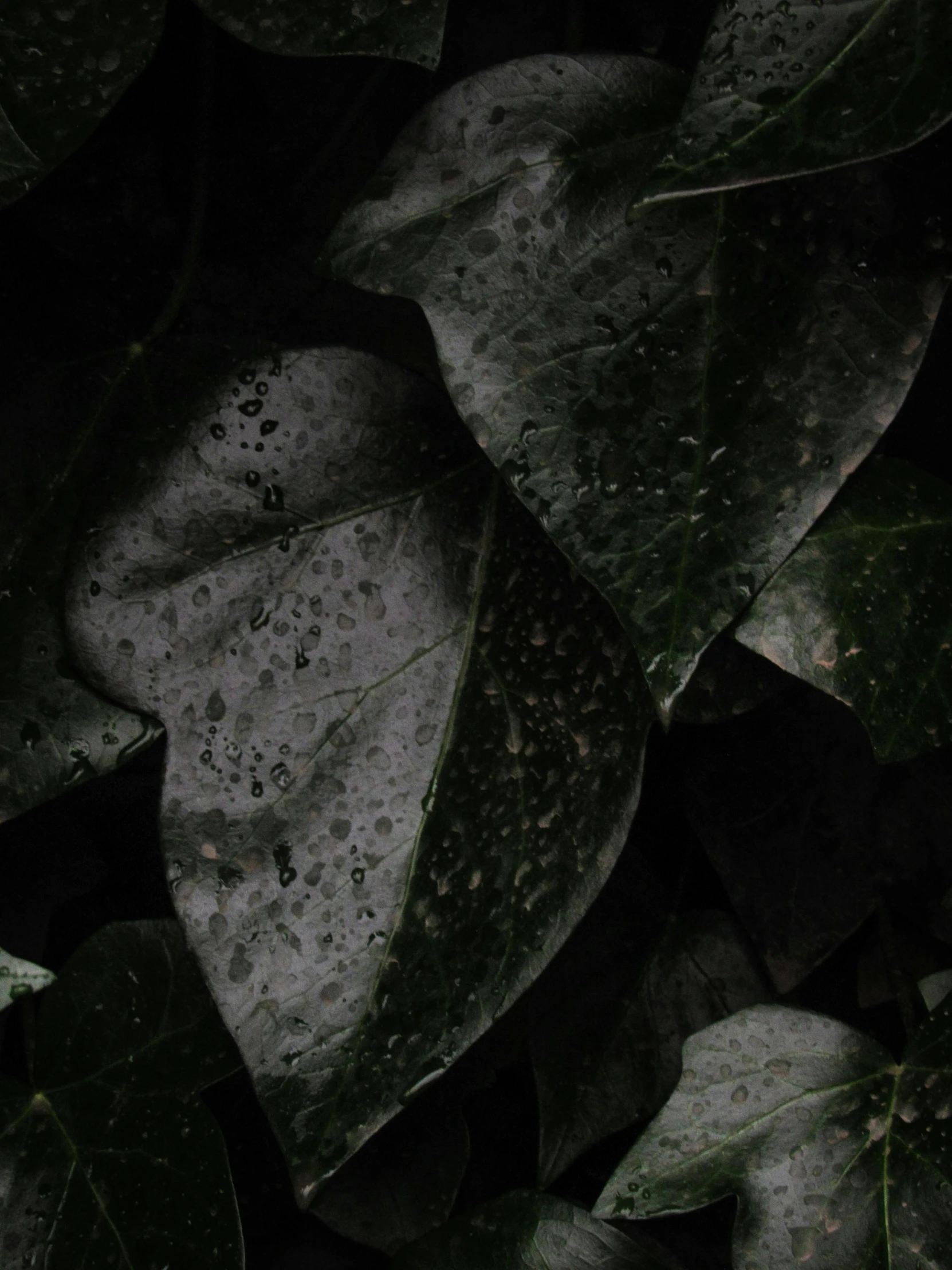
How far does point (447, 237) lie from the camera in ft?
1.58

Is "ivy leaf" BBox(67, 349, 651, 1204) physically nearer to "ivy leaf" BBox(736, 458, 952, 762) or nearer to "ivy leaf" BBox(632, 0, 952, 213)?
"ivy leaf" BBox(736, 458, 952, 762)

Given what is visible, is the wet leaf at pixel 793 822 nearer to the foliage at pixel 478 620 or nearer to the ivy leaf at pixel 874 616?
the foliage at pixel 478 620

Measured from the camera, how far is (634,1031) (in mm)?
639

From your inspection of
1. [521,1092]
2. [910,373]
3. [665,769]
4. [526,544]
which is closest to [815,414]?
[910,373]

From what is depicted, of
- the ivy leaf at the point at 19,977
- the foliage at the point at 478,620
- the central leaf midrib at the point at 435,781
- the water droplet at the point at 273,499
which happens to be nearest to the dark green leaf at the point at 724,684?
the foliage at the point at 478,620

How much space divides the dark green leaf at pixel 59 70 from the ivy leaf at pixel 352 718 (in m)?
0.12

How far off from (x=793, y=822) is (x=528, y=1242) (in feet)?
0.86

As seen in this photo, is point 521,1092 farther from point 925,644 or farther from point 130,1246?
point 925,644

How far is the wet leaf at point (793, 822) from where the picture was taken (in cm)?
62

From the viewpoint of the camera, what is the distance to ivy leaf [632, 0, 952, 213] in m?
0.41

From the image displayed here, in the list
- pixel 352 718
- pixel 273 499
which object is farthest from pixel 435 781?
pixel 273 499

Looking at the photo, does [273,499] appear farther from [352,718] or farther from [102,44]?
[102,44]

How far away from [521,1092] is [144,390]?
469 millimetres

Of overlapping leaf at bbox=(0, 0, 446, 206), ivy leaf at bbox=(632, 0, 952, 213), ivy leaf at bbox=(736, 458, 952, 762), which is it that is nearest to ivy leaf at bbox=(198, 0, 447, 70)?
overlapping leaf at bbox=(0, 0, 446, 206)
